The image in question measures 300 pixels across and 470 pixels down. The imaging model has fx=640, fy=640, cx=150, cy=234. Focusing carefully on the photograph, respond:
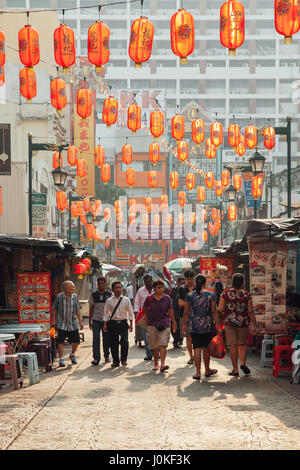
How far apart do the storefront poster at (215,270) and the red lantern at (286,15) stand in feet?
23.6

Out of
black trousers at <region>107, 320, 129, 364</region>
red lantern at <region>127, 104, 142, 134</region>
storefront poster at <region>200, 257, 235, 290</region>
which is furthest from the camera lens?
red lantern at <region>127, 104, 142, 134</region>

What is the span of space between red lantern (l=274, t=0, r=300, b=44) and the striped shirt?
7.05 m

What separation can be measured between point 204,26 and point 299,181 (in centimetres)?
5308

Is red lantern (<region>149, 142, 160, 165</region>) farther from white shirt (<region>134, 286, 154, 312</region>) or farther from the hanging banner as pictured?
the hanging banner

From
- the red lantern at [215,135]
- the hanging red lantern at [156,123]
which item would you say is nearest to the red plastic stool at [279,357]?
the hanging red lantern at [156,123]

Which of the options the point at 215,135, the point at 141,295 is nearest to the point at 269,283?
the point at 141,295

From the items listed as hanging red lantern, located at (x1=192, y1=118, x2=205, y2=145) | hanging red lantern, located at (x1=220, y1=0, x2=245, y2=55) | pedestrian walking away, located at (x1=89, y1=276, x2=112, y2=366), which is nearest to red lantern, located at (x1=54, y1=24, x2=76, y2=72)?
hanging red lantern, located at (x1=220, y1=0, x2=245, y2=55)

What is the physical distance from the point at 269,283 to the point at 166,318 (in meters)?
2.10

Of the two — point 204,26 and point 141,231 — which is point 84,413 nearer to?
point 141,231

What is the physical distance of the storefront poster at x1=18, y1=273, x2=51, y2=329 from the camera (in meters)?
13.7

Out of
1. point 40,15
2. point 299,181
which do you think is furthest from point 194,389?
point 40,15

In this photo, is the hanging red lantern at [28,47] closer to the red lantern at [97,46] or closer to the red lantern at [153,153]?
the red lantern at [97,46]

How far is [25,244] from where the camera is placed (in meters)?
13.6

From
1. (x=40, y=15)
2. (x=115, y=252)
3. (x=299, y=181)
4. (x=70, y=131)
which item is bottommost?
(x=115, y=252)
